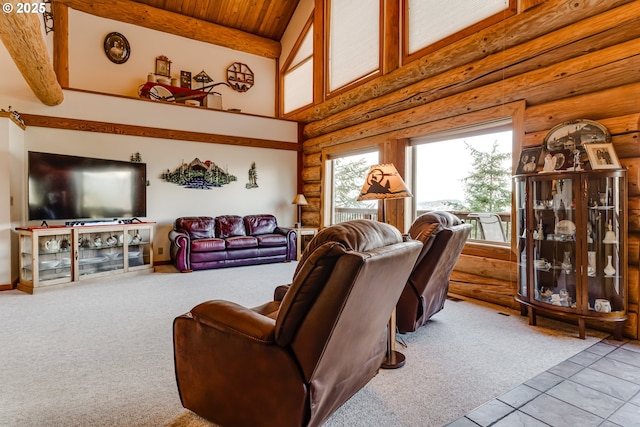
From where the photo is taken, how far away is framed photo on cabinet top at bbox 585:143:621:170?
110 inches

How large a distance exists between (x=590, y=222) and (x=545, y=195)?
41 cm

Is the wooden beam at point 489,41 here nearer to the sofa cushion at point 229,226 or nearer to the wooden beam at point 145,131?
the wooden beam at point 145,131

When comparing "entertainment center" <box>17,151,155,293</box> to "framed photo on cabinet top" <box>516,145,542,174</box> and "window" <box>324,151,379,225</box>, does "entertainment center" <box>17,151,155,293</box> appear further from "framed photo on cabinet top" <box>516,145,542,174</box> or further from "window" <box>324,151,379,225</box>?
"framed photo on cabinet top" <box>516,145,542,174</box>

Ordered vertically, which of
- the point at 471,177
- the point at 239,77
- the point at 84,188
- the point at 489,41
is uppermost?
the point at 239,77

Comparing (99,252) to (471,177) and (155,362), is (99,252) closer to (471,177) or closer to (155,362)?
(155,362)

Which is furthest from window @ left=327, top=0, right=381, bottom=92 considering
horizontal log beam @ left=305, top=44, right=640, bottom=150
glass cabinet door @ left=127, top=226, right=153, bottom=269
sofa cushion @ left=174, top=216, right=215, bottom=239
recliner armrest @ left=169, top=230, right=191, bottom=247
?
glass cabinet door @ left=127, top=226, right=153, bottom=269

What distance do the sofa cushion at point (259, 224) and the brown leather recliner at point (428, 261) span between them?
14.3 ft

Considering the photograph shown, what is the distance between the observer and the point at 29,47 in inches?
128

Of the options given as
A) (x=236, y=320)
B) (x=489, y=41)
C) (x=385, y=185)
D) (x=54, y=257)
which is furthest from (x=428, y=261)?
(x=54, y=257)

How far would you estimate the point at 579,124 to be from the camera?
3113mm

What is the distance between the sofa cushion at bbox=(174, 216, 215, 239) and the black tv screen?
61 cm

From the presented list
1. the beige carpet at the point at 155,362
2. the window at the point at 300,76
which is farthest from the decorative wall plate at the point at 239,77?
the beige carpet at the point at 155,362

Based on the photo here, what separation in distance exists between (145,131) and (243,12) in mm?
3557

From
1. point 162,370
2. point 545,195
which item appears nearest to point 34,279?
point 162,370
